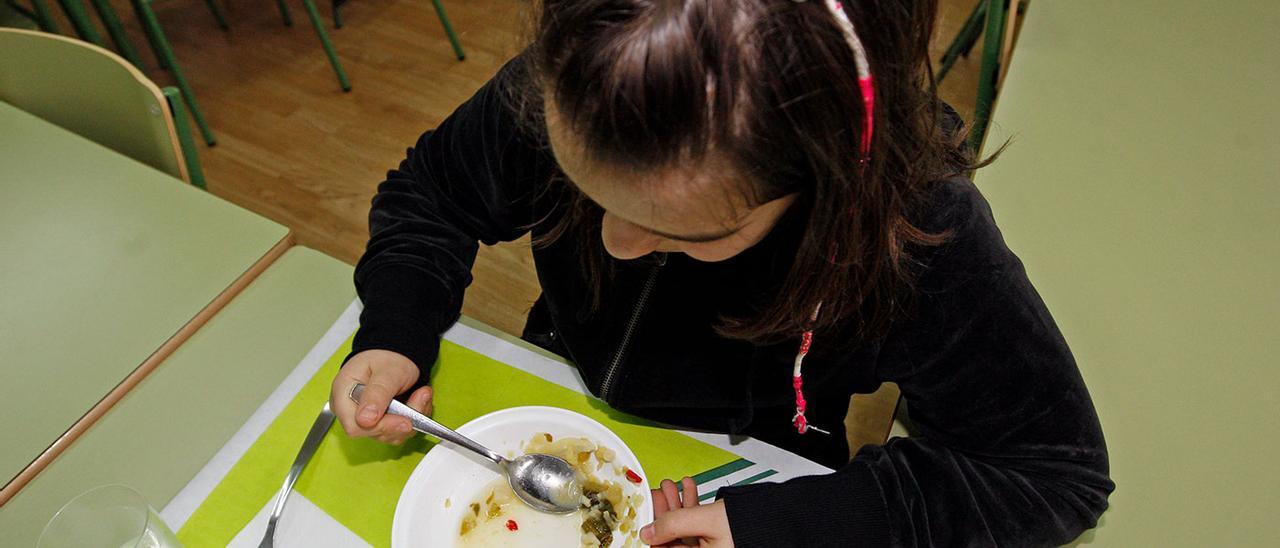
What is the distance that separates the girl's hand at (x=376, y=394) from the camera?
0.69 meters

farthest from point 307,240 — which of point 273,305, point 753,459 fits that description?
point 753,459

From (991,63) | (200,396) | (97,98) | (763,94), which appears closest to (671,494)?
(763,94)

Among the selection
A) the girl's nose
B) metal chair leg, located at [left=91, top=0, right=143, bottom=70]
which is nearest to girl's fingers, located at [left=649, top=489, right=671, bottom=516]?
the girl's nose

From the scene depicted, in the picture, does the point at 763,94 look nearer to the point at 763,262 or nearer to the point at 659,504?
the point at 763,262

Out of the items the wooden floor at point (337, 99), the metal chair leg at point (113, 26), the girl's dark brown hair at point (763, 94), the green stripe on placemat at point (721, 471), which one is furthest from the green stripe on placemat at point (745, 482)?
the metal chair leg at point (113, 26)

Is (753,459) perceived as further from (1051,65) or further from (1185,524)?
(1051,65)

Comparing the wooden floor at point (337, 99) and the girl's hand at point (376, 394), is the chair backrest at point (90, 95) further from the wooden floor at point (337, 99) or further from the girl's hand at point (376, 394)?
the wooden floor at point (337, 99)

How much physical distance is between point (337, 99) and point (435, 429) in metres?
2.00

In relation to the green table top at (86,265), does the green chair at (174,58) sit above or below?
below

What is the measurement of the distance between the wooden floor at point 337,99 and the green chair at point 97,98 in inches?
32.1

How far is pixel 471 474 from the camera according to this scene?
2.35 ft

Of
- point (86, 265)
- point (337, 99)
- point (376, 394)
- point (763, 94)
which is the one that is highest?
point (763, 94)

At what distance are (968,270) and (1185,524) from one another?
1.41ft

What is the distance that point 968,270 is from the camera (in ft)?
2.01
